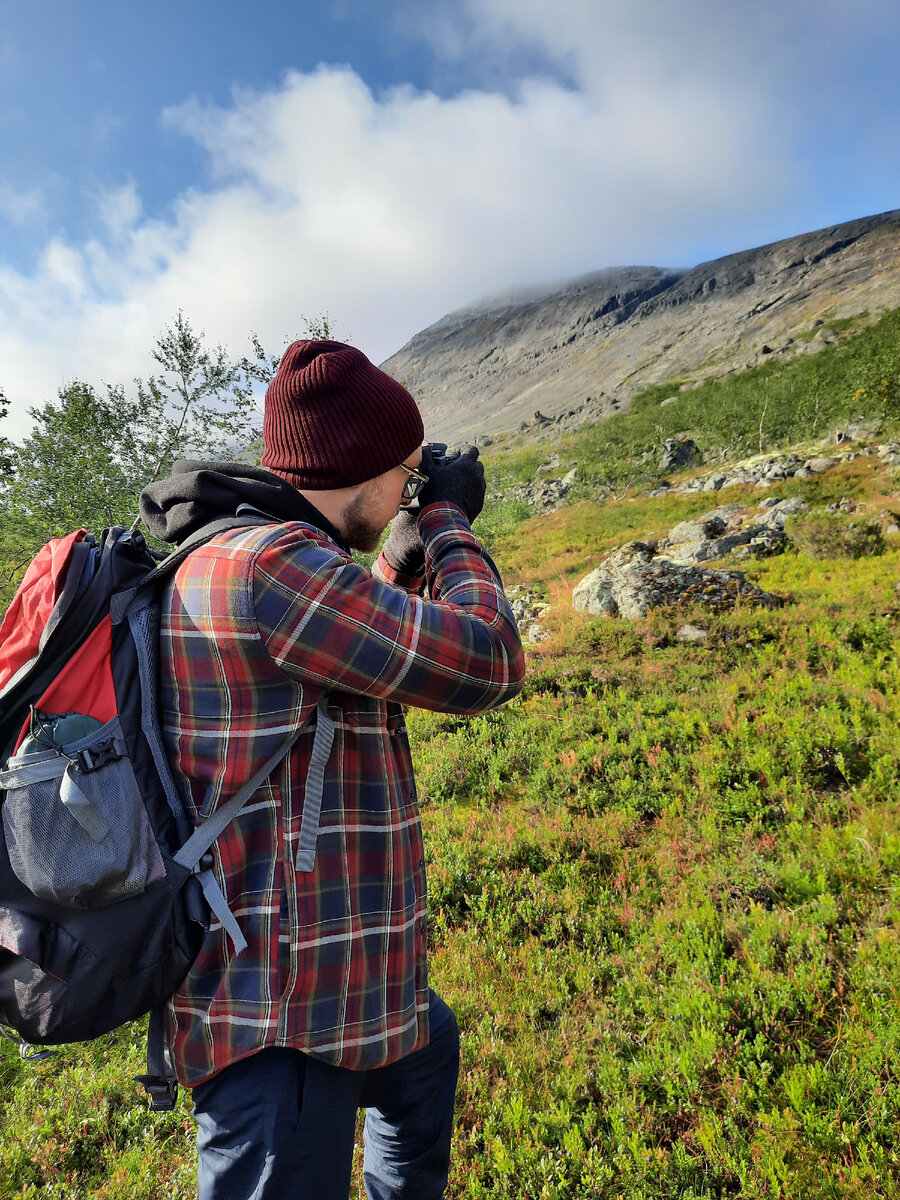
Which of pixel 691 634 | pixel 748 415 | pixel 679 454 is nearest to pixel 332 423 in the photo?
A: pixel 691 634

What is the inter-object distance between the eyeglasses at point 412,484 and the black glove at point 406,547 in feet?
0.24

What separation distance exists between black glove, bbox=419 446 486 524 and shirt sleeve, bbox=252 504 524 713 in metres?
0.52

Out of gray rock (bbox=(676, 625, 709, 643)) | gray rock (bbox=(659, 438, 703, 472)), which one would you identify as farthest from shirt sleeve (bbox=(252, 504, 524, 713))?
gray rock (bbox=(659, 438, 703, 472))

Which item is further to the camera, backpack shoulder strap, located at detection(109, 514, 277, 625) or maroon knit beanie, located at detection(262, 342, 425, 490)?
maroon knit beanie, located at detection(262, 342, 425, 490)

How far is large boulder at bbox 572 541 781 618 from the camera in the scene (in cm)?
1149

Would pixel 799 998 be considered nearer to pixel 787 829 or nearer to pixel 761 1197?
pixel 761 1197

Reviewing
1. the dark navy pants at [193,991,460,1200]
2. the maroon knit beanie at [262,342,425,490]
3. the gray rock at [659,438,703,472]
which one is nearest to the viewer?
the dark navy pants at [193,991,460,1200]

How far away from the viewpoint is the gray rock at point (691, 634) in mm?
10250

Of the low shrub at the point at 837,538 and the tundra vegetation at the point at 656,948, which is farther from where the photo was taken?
the low shrub at the point at 837,538

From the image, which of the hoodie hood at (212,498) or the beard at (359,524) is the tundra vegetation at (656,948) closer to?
the beard at (359,524)

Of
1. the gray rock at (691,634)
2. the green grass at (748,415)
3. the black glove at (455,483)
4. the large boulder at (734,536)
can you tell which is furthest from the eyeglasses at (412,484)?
the green grass at (748,415)

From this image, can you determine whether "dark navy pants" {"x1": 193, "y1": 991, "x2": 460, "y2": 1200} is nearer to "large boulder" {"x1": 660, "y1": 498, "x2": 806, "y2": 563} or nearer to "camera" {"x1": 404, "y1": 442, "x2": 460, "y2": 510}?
"camera" {"x1": 404, "y1": 442, "x2": 460, "y2": 510}

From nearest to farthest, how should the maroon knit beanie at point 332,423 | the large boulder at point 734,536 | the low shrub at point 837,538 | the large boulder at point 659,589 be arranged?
the maroon knit beanie at point 332,423, the large boulder at point 659,589, the low shrub at point 837,538, the large boulder at point 734,536

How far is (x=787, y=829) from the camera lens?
17.2 feet
